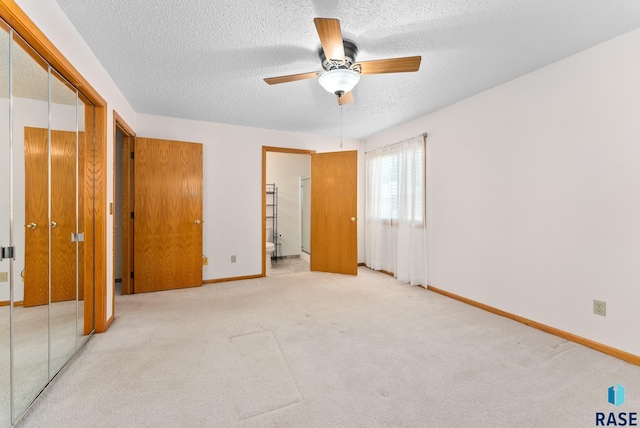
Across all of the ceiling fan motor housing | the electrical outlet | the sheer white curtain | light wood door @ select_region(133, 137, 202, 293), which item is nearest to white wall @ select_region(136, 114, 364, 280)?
light wood door @ select_region(133, 137, 202, 293)

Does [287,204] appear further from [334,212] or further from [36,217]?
[36,217]

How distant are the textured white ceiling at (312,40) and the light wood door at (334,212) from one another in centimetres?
144

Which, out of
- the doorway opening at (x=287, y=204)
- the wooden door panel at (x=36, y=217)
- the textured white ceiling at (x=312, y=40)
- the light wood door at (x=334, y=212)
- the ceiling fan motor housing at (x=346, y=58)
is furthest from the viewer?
the doorway opening at (x=287, y=204)

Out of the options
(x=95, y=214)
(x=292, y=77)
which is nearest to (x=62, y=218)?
(x=95, y=214)

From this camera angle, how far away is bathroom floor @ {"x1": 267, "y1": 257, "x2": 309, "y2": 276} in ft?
15.5

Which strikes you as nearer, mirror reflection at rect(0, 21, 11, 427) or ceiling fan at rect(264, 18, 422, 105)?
mirror reflection at rect(0, 21, 11, 427)

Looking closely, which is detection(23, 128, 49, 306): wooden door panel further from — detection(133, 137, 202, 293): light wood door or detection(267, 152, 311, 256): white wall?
detection(267, 152, 311, 256): white wall

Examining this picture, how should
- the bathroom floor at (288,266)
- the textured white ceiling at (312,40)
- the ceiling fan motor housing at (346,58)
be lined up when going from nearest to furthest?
the textured white ceiling at (312,40)
the ceiling fan motor housing at (346,58)
the bathroom floor at (288,266)

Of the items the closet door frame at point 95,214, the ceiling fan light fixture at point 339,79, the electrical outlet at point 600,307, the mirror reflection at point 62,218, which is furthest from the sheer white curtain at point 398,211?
the mirror reflection at point 62,218

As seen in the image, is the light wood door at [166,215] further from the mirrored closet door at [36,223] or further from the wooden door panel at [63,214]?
the wooden door panel at [63,214]

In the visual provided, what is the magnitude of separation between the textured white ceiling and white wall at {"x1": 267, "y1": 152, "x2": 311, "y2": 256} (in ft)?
9.16

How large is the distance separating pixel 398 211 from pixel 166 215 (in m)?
3.34

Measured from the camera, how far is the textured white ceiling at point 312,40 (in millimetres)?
1737

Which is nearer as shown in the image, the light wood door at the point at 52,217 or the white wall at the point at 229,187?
the light wood door at the point at 52,217
